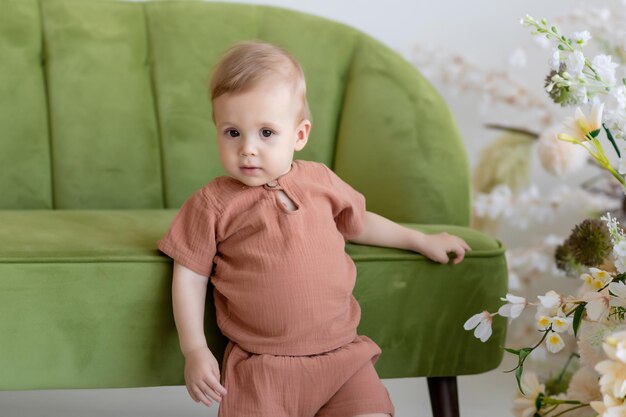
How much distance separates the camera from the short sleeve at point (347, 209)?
1459 mm

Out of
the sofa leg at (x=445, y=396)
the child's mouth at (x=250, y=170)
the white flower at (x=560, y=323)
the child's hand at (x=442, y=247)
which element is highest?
the child's mouth at (x=250, y=170)

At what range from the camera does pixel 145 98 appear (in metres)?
2.05

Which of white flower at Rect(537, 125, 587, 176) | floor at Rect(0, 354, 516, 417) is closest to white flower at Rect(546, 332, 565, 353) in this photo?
floor at Rect(0, 354, 516, 417)

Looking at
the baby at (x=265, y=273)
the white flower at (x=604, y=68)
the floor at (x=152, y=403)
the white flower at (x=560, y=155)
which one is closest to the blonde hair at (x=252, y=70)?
the baby at (x=265, y=273)

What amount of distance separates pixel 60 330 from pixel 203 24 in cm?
95

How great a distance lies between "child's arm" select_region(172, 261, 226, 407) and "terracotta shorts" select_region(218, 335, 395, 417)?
0.10 ft

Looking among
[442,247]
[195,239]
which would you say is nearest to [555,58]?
[442,247]

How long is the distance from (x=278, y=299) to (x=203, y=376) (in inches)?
6.1

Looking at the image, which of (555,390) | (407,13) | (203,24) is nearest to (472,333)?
(555,390)

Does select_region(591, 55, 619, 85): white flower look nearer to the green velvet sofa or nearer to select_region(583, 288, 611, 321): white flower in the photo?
select_region(583, 288, 611, 321): white flower

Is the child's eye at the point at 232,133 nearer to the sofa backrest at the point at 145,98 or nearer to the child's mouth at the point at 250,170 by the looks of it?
the child's mouth at the point at 250,170

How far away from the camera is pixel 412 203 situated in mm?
1793

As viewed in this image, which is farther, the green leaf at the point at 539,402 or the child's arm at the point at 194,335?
the child's arm at the point at 194,335

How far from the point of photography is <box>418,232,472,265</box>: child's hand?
1487mm
